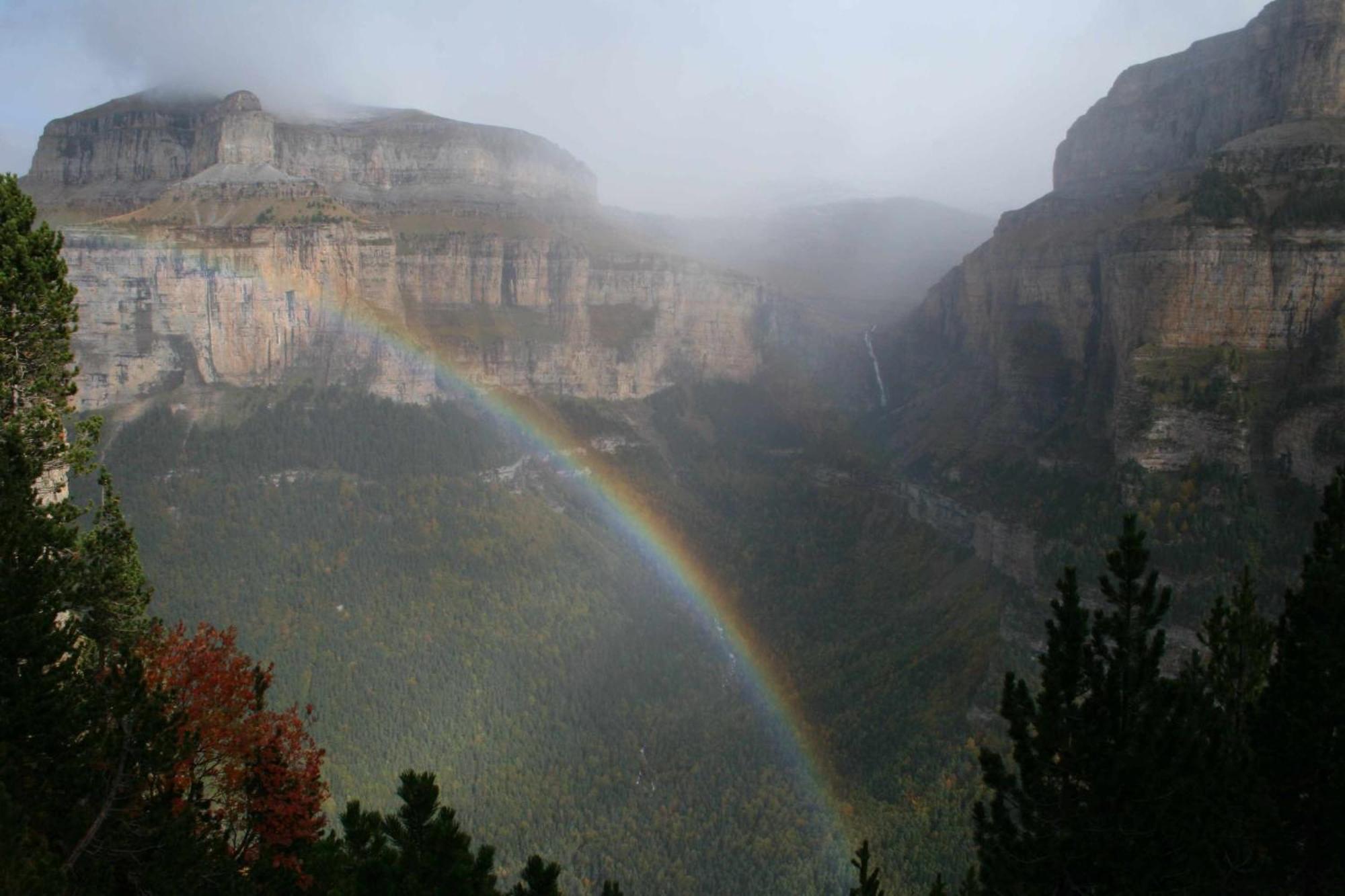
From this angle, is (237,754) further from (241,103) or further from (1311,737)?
(241,103)

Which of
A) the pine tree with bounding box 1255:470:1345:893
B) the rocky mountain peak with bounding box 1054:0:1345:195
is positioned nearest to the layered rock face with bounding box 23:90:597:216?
the rocky mountain peak with bounding box 1054:0:1345:195

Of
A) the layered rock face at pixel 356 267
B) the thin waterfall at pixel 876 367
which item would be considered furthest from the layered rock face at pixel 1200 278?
the layered rock face at pixel 356 267

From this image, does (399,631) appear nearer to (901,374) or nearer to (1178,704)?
(1178,704)

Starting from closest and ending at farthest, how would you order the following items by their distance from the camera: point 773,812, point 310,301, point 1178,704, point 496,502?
point 1178,704 → point 773,812 → point 496,502 → point 310,301

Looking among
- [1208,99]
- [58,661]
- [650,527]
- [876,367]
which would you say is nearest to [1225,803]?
[58,661]

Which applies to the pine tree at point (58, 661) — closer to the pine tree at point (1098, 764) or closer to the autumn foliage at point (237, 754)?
the autumn foliage at point (237, 754)

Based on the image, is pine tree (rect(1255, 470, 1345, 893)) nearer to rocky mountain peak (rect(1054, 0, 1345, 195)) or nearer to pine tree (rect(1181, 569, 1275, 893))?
pine tree (rect(1181, 569, 1275, 893))

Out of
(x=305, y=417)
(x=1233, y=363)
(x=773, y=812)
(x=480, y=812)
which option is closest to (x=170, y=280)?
(x=305, y=417)
